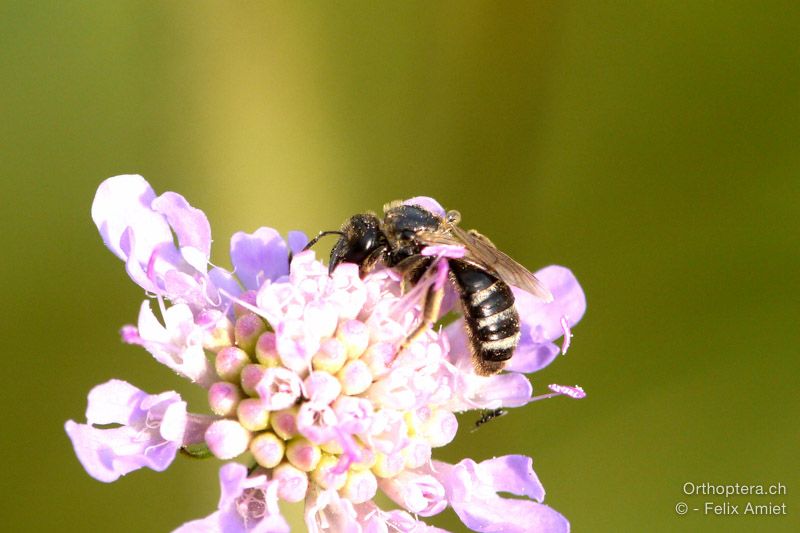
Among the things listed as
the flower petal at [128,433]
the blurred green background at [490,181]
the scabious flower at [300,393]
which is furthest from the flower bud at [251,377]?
the blurred green background at [490,181]

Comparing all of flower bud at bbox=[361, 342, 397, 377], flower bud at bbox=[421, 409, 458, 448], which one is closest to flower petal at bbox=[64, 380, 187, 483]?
flower bud at bbox=[361, 342, 397, 377]

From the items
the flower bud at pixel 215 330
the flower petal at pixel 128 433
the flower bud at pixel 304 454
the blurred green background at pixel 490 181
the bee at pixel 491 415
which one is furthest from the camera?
the blurred green background at pixel 490 181

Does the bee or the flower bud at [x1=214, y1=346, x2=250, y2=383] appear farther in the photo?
the bee

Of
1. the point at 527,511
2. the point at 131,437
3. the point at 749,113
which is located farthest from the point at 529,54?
the point at 131,437

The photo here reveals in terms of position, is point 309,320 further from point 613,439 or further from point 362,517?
point 613,439

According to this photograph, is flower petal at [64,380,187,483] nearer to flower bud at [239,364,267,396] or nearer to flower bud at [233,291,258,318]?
flower bud at [239,364,267,396]

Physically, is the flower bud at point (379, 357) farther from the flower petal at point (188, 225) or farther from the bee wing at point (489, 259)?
the flower petal at point (188, 225)

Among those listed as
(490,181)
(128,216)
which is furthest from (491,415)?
(490,181)
